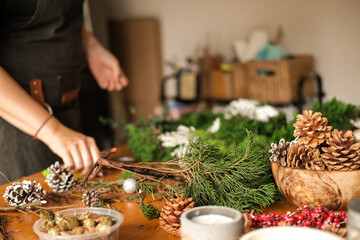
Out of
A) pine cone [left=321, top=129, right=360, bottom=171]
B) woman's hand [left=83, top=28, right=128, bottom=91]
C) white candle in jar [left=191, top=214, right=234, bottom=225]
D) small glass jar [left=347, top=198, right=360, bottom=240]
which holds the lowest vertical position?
white candle in jar [left=191, top=214, right=234, bottom=225]

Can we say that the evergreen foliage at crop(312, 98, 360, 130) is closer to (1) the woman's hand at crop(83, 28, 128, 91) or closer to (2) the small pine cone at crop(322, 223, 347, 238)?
(2) the small pine cone at crop(322, 223, 347, 238)

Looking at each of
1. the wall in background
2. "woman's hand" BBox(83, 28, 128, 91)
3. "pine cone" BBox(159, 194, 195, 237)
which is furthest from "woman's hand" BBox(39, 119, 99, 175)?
the wall in background

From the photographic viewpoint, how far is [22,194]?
940mm

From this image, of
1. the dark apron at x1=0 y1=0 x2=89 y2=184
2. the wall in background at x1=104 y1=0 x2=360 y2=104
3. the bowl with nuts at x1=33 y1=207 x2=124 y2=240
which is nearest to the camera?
the bowl with nuts at x1=33 y1=207 x2=124 y2=240

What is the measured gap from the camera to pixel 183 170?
2.87ft

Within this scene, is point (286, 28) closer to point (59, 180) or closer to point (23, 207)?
point (59, 180)

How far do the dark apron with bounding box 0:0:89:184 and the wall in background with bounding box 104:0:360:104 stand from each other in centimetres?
233

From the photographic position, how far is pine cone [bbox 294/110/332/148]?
81cm

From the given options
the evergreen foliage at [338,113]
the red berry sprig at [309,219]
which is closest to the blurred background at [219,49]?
the evergreen foliage at [338,113]

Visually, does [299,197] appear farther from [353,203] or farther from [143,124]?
[143,124]

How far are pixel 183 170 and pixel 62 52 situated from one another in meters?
0.89

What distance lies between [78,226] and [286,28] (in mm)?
3168

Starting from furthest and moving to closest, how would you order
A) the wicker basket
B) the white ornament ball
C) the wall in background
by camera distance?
the wall in background, the wicker basket, the white ornament ball

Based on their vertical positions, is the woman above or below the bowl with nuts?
above
